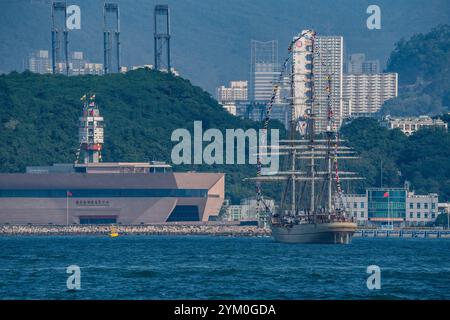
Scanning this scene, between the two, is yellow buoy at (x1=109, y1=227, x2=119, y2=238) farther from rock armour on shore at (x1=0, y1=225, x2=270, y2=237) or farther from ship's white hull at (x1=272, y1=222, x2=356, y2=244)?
ship's white hull at (x1=272, y1=222, x2=356, y2=244)

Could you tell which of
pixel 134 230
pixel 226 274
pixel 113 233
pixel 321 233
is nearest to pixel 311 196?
pixel 321 233

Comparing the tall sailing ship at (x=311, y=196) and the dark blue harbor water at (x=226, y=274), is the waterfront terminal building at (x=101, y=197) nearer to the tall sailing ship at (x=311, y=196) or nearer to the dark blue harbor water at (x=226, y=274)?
the tall sailing ship at (x=311, y=196)

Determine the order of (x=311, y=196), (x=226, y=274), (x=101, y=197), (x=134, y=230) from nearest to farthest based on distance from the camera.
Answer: (x=226, y=274) → (x=311, y=196) → (x=134, y=230) → (x=101, y=197)

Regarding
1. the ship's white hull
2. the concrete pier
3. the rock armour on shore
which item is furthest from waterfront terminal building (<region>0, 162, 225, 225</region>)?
the ship's white hull

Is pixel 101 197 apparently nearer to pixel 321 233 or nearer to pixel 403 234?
pixel 403 234
